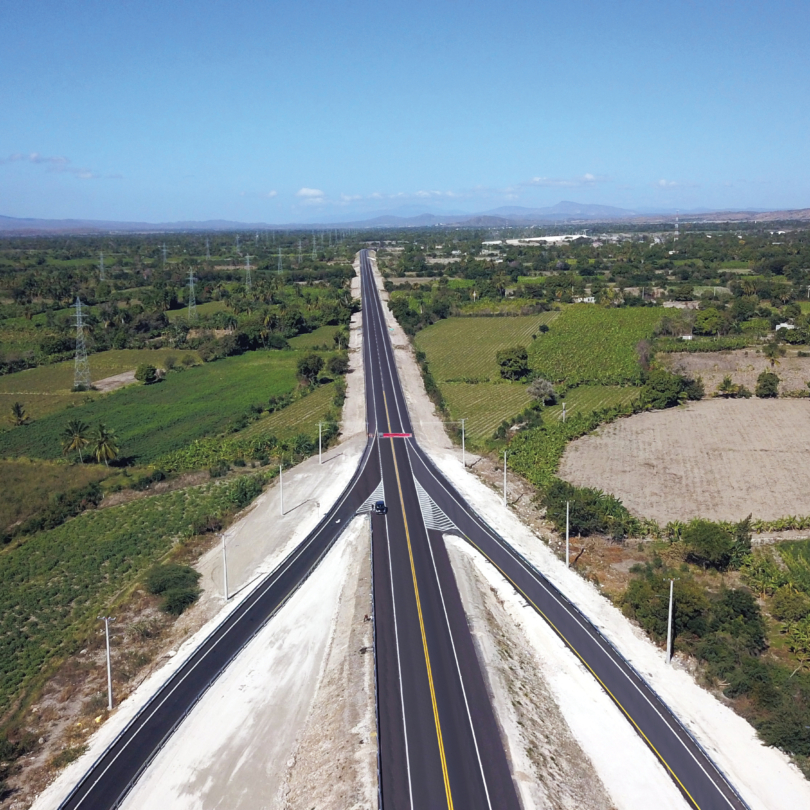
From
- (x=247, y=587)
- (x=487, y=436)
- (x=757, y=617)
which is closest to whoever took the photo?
(x=757, y=617)

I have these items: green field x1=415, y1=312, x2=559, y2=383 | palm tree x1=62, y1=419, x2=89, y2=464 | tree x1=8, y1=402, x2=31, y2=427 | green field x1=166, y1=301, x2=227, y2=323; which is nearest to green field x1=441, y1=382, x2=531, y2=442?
green field x1=415, y1=312, x2=559, y2=383

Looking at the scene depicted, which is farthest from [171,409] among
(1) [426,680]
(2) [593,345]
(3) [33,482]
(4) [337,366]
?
(2) [593,345]

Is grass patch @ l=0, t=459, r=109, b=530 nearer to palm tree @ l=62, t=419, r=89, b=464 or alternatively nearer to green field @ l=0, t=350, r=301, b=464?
palm tree @ l=62, t=419, r=89, b=464

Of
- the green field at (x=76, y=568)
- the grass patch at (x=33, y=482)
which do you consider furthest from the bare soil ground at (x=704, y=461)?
the grass patch at (x=33, y=482)

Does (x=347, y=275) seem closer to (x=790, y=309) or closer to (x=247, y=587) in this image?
(x=790, y=309)

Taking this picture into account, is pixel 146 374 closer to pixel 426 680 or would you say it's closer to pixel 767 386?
pixel 426 680

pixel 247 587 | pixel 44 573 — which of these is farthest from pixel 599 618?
pixel 44 573
